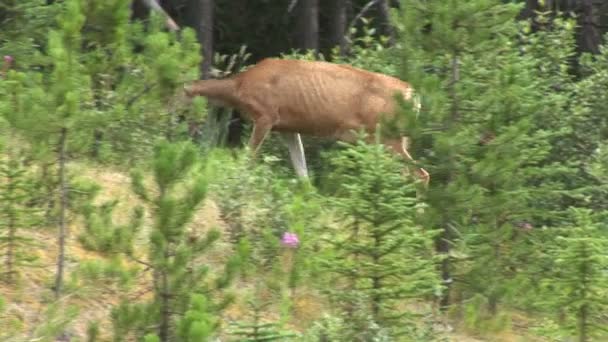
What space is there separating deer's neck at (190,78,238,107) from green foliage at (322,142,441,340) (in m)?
5.44

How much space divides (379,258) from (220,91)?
18.6ft

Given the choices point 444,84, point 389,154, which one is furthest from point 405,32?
point 389,154

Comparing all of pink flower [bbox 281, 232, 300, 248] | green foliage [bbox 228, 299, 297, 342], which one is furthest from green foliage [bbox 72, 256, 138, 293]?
pink flower [bbox 281, 232, 300, 248]

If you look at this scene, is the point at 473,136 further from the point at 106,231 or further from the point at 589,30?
the point at 589,30

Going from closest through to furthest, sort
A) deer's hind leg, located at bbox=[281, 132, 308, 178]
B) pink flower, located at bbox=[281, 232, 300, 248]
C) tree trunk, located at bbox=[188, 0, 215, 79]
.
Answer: pink flower, located at bbox=[281, 232, 300, 248], deer's hind leg, located at bbox=[281, 132, 308, 178], tree trunk, located at bbox=[188, 0, 215, 79]

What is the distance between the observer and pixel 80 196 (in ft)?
22.8

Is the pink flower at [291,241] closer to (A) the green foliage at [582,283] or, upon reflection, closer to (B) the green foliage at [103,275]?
(B) the green foliage at [103,275]

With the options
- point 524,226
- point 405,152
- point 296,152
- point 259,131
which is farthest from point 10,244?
point 296,152

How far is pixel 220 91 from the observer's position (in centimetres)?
1170

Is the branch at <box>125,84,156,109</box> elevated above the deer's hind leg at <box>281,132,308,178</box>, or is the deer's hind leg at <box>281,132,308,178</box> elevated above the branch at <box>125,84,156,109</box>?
the branch at <box>125,84,156,109</box>

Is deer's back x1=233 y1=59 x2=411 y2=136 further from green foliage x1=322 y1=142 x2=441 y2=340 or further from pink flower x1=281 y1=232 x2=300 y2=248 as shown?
green foliage x1=322 y1=142 x2=441 y2=340

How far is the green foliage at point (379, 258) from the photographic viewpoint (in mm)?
6203

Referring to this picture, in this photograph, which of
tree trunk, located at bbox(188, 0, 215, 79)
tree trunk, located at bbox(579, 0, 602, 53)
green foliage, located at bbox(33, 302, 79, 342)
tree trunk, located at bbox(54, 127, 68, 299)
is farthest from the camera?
tree trunk, located at bbox(579, 0, 602, 53)

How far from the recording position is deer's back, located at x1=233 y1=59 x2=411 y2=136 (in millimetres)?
11414
